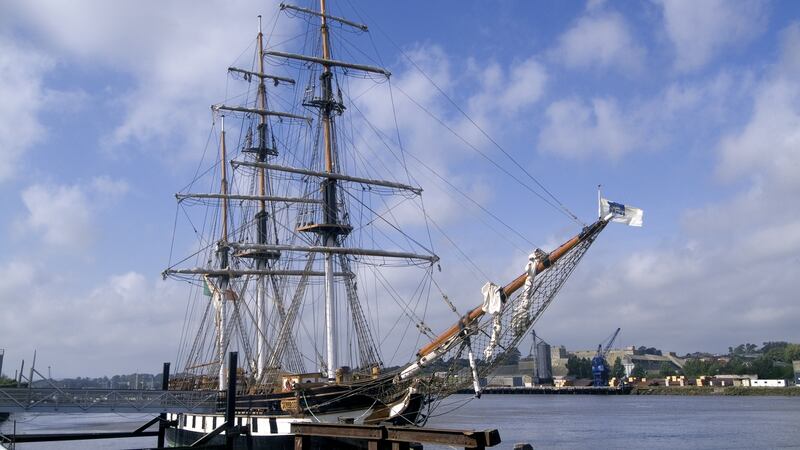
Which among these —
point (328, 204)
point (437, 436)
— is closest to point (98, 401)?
point (328, 204)

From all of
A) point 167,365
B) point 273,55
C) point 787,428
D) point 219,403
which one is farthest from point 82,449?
point 787,428

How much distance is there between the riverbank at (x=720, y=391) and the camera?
158 m

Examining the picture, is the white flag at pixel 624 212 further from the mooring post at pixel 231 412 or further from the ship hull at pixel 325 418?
the mooring post at pixel 231 412

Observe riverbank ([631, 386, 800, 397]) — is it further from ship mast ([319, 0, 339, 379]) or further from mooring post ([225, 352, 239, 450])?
mooring post ([225, 352, 239, 450])

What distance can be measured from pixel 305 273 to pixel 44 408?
14221mm

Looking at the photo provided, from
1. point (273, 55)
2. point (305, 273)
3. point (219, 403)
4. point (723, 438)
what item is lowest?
point (723, 438)

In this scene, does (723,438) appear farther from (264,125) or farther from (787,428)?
(264,125)

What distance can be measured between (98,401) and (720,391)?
162859 mm

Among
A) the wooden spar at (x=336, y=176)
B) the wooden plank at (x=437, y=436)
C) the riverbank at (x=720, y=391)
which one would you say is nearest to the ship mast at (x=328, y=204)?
the wooden spar at (x=336, y=176)

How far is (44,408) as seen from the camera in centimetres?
3222

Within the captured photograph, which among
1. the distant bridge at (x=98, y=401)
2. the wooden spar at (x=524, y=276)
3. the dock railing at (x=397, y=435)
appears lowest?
the dock railing at (x=397, y=435)

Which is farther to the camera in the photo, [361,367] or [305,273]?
[305,273]

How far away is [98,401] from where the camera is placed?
34.1 m

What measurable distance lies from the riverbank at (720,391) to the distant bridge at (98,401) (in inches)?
5833
